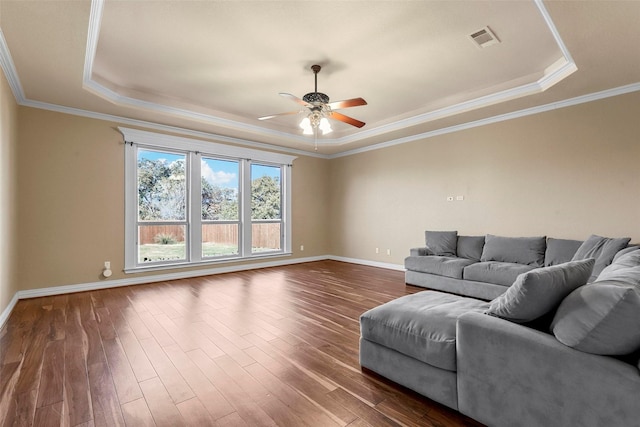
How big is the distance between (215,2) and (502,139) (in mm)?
4696

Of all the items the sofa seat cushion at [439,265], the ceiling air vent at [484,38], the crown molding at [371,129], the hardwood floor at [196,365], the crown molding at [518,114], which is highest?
the ceiling air vent at [484,38]

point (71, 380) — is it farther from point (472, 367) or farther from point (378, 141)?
point (378, 141)

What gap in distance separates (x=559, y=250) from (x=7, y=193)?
7.07 meters

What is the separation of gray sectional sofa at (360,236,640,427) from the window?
4636 mm

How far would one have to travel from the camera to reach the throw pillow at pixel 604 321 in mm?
1255

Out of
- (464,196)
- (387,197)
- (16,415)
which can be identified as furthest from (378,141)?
(16,415)

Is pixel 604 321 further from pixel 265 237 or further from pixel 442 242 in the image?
pixel 265 237

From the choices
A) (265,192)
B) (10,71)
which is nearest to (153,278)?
(265,192)

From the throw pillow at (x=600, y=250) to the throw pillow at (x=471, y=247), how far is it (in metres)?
1.28

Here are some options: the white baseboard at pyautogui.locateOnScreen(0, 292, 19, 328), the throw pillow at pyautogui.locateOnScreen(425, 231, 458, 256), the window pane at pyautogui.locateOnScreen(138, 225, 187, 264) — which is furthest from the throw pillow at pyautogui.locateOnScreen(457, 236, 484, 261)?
the white baseboard at pyautogui.locateOnScreen(0, 292, 19, 328)

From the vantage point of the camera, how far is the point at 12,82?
11.9 ft

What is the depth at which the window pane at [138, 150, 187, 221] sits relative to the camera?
5371 millimetres

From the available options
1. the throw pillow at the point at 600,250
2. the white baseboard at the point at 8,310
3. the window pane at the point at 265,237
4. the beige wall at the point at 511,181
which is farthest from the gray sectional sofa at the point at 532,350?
the window pane at the point at 265,237

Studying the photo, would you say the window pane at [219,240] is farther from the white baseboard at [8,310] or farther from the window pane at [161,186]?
the white baseboard at [8,310]
